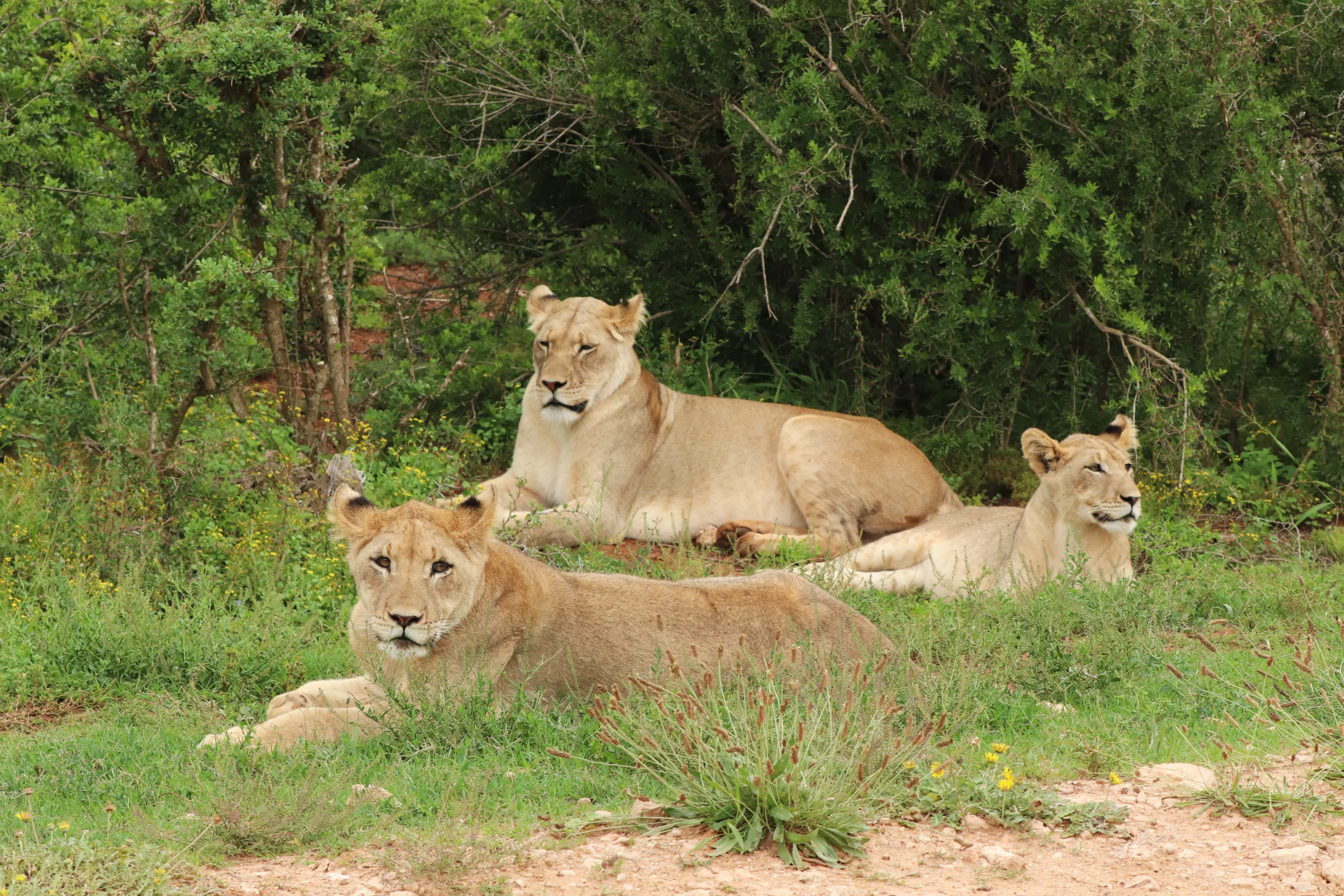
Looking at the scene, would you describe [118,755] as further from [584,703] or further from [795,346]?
[795,346]

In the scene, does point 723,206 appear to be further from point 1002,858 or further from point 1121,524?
point 1002,858

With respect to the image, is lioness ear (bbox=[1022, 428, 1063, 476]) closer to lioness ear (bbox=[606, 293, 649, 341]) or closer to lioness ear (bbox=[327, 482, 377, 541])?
lioness ear (bbox=[606, 293, 649, 341])

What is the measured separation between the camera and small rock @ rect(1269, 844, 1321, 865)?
4555 mm

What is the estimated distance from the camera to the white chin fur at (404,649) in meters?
5.79

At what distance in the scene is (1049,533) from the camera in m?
8.50

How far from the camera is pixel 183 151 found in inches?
361

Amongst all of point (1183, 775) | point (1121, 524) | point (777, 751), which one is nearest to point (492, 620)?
point (777, 751)

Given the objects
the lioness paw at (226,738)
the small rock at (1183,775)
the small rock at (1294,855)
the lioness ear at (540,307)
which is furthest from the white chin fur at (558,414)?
the small rock at (1294,855)

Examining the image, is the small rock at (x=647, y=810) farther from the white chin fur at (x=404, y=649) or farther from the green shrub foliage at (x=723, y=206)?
the green shrub foliage at (x=723, y=206)

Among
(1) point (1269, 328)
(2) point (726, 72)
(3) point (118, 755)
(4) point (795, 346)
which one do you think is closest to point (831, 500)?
(4) point (795, 346)

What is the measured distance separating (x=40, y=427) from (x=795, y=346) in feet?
18.0

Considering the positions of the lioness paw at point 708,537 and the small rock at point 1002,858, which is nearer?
the small rock at point 1002,858

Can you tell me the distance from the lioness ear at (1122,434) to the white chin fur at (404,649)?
4416 millimetres

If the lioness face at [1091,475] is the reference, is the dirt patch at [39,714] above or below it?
below
